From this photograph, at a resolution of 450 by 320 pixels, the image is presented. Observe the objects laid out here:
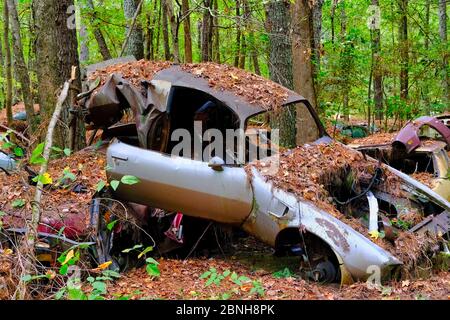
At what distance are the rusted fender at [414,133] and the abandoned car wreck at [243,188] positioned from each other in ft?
5.94

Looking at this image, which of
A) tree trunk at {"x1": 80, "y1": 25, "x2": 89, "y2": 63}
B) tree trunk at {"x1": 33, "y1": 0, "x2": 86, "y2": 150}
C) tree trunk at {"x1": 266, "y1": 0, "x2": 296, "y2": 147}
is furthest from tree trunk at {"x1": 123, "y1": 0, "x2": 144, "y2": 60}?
tree trunk at {"x1": 33, "y1": 0, "x2": 86, "y2": 150}

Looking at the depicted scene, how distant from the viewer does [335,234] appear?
5.01 m

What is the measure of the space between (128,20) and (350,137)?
6402mm

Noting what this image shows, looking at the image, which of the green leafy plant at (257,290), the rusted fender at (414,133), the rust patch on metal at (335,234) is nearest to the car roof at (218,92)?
the rust patch on metal at (335,234)

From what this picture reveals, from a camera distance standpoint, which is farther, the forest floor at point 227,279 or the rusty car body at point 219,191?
the rusty car body at point 219,191

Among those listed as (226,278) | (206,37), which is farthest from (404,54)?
(226,278)

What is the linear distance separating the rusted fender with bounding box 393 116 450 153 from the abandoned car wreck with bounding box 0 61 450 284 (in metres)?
1.81

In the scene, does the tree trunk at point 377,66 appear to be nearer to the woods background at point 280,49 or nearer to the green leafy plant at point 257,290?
the woods background at point 280,49

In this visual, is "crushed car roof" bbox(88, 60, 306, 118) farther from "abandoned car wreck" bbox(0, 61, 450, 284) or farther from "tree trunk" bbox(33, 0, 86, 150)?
"tree trunk" bbox(33, 0, 86, 150)

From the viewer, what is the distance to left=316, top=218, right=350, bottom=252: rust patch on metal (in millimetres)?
4930

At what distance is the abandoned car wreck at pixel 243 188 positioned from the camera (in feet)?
17.0

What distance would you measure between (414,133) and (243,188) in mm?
3908
